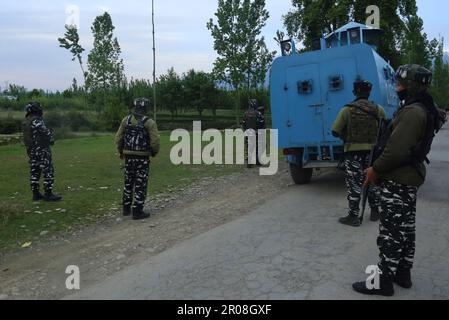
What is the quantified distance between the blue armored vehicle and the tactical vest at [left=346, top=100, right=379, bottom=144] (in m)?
1.85

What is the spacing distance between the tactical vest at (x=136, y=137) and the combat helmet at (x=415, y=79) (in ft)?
13.6

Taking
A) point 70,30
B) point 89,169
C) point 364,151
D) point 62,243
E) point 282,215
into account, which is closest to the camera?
point 62,243

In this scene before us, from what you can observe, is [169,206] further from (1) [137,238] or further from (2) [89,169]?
(2) [89,169]

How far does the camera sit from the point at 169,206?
7.81 meters

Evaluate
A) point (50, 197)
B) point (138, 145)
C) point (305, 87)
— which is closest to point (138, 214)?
point (138, 145)

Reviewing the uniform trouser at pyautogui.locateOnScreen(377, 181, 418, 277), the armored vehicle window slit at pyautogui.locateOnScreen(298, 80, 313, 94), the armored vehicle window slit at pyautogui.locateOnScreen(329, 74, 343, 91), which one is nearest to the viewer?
the uniform trouser at pyautogui.locateOnScreen(377, 181, 418, 277)

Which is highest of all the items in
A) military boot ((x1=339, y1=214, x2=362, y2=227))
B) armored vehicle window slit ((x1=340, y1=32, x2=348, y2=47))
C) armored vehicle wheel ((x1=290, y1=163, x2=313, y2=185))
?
armored vehicle window slit ((x1=340, y1=32, x2=348, y2=47))

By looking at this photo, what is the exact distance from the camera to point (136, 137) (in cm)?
676

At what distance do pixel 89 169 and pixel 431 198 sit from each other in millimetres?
8812

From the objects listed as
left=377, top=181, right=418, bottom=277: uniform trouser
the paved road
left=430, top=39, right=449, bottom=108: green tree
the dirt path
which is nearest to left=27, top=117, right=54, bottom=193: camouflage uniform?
the dirt path

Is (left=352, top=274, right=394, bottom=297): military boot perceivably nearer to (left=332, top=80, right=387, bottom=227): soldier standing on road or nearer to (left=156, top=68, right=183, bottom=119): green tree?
(left=332, top=80, right=387, bottom=227): soldier standing on road

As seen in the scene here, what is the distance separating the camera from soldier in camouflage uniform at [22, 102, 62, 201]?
8.12 meters

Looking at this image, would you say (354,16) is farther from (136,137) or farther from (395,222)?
(395,222)

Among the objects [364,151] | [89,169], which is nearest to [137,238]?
[364,151]
